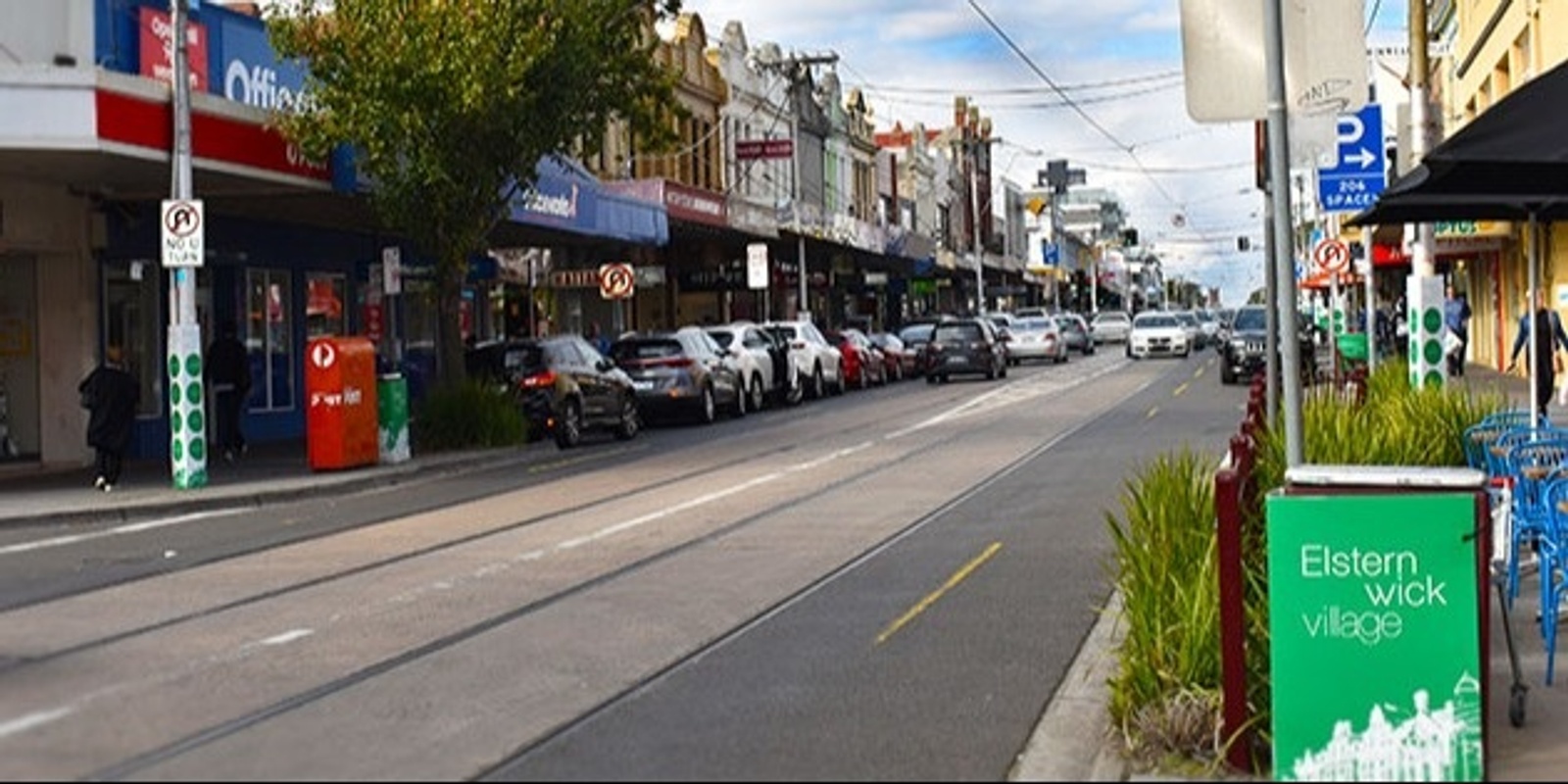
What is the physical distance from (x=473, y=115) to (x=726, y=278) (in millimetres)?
28860

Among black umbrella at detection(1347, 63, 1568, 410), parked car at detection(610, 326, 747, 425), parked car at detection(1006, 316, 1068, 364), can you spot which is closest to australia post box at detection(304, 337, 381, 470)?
parked car at detection(610, 326, 747, 425)

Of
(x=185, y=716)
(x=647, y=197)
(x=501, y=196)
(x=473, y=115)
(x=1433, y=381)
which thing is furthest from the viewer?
(x=647, y=197)

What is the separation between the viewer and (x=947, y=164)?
101000 millimetres

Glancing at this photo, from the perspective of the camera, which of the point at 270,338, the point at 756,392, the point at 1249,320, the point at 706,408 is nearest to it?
the point at 270,338

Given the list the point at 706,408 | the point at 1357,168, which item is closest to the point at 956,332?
the point at 706,408

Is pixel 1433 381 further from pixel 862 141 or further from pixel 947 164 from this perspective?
pixel 947 164

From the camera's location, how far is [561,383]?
1166 inches

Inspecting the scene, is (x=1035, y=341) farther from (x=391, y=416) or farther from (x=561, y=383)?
(x=391, y=416)

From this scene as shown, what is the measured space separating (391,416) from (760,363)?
14114 millimetres

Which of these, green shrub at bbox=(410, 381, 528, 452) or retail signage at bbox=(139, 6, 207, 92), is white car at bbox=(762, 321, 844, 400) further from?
retail signage at bbox=(139, 6, 207, 92)

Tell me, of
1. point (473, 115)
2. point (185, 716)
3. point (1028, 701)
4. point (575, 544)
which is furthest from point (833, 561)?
point (473, 115)

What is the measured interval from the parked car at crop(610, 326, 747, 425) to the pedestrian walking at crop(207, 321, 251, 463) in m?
7.27

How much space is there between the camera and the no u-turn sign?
72.0ft

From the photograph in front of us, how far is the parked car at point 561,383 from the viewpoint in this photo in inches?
1156
